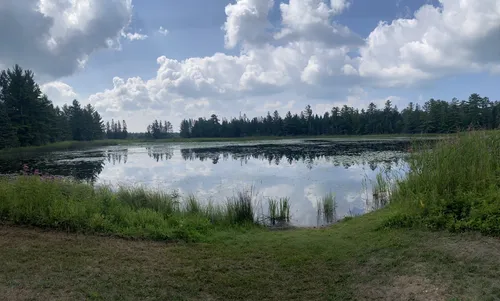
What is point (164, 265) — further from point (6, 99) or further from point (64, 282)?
point (6, 99)

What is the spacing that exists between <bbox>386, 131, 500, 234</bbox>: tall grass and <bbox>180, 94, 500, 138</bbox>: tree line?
7052 centimetres

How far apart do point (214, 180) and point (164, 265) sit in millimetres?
11947

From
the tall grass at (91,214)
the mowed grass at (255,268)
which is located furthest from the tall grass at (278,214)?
the mowed grass at (255,268)

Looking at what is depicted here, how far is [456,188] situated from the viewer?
6359 mm

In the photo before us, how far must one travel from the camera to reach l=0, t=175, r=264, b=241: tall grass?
6.44 m

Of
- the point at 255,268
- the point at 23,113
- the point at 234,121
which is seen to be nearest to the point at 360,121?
the point at 234,121

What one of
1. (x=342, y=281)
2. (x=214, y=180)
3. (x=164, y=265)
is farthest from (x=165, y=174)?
(x=342, y=281)

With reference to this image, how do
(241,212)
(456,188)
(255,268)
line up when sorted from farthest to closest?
(241,212)
(456,188)
(255,268)

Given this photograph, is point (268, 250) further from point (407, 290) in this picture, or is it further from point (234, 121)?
point (234, 121)

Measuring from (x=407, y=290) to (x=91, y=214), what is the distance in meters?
5.89

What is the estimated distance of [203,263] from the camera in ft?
16.4

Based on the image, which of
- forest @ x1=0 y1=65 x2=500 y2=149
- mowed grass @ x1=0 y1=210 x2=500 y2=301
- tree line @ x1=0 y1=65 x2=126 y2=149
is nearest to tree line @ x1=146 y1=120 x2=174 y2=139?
forest @ x1=0 y1=65 x2=500 y2=149

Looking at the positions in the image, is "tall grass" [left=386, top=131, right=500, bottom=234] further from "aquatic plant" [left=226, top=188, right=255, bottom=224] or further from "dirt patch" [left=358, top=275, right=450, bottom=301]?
"aquatic plant" [left=226, top=188, right=255, bottom=224]

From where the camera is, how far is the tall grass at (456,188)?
5.39m
